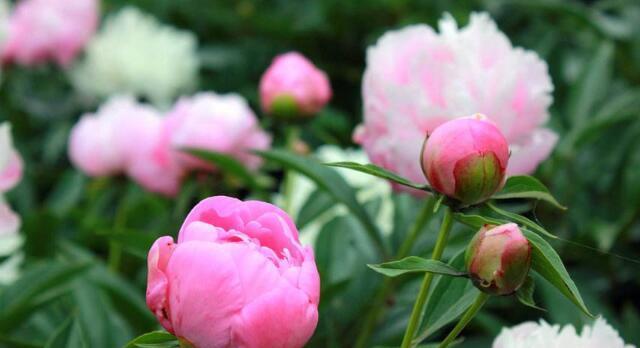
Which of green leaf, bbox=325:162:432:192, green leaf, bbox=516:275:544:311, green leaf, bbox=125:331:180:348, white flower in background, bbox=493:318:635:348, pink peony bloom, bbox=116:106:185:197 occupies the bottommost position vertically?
pink peony bloom, bbox=116:106:185:197

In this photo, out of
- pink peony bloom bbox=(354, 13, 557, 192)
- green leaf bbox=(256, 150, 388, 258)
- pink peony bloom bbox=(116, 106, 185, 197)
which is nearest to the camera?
pink peony bloom bbox=(354, 13, 557, 192)

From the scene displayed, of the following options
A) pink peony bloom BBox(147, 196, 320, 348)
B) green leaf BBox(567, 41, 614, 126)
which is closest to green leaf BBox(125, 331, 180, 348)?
pink peony bloom BBox(147, 196, 320, 348)

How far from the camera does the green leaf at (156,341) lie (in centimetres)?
52

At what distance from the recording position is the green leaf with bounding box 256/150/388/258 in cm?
85

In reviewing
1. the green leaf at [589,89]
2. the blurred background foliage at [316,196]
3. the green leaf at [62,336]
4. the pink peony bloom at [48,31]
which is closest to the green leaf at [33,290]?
the blurred background foliage at [316,196]

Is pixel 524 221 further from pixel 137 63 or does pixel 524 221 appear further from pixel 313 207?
pixel 137 63

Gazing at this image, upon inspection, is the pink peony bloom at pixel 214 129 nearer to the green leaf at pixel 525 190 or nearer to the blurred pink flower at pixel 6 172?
the blurred pink flower at pixel 6 172

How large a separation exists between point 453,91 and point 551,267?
9.6 inches

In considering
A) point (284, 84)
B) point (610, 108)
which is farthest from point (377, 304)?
point (610, 108)

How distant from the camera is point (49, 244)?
1056 millimetres

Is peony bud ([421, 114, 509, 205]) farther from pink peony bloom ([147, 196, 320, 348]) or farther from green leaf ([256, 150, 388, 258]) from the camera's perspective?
green leaf ([256, 150, 388, 258])

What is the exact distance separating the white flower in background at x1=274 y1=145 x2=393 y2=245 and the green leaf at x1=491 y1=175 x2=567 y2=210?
420 millimetres

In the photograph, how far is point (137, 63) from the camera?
167cm

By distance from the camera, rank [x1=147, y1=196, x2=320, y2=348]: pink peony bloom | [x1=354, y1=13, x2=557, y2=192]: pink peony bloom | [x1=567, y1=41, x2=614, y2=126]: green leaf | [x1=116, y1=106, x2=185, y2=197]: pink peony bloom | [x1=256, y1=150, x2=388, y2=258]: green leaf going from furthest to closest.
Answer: [x1=567, y1=41, x2=614, y2=126]: green leaf < [x1=116, y1=106, x2=185, y2=197]: pink peony bloom < [x1=256, y1=150, x2=388, y2=258]: green leaf < [x1=354, y1=13, x2=557, y2=192]: pink peony bloom < [x1=147, y1=196, x2=320, y2=348]: pink peony bloom
